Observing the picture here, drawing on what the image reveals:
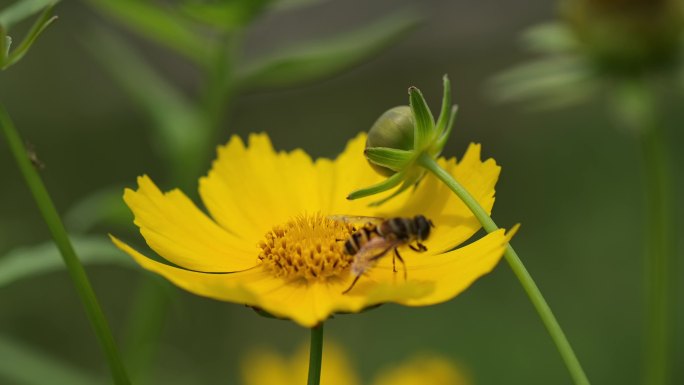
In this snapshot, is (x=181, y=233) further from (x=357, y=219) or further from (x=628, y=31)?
(x=628, y=31)

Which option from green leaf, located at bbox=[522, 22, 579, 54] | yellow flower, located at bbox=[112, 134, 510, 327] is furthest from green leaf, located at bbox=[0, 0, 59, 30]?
green leaf, located at bbox=[522, 22, 579, 54]

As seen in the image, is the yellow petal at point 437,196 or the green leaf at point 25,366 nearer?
the yellow petal at point 437,196

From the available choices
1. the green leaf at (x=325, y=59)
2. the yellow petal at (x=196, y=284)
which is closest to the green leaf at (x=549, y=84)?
the green leaf at (x=325, y=59)

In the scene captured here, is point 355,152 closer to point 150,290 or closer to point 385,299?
point 385,299

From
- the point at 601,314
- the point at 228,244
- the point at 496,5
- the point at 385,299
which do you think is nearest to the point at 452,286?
the point at 385,299

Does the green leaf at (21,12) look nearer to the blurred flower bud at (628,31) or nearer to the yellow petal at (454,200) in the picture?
the yellow petal at (454,200)

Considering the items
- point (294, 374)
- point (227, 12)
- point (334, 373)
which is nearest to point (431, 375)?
point (334, 373)
